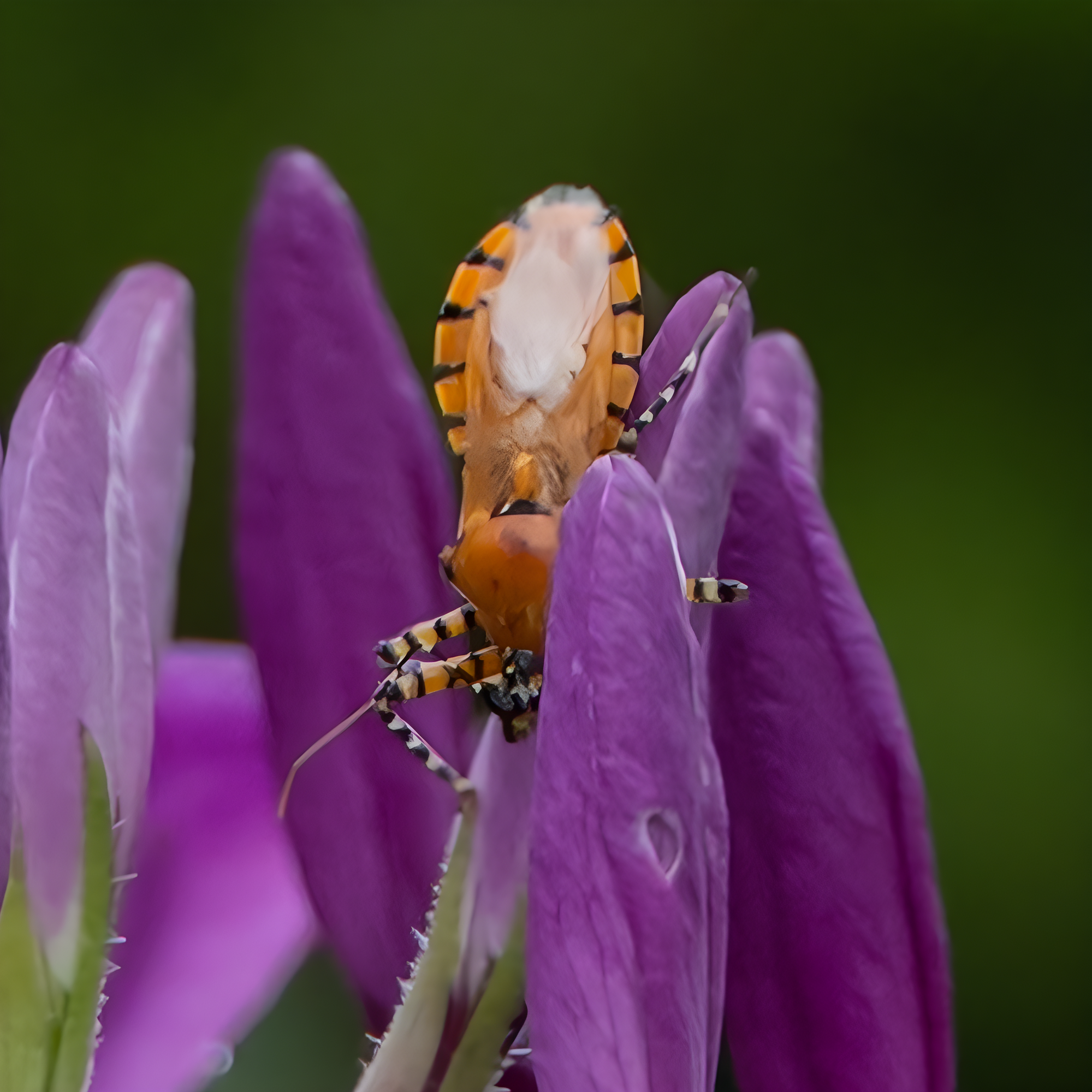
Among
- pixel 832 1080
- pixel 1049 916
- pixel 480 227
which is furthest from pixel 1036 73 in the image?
pixel 832 1080

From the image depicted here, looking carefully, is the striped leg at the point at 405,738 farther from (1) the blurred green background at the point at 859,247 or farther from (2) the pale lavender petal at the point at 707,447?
(1) the blurred green background at the point at 859,247

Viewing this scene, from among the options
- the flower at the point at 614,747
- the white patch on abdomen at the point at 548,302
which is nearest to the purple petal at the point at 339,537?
the flower at the point at 614,747

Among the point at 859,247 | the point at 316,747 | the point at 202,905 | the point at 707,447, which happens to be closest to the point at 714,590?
the point at 707,447

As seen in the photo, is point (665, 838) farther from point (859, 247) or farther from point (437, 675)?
point (859, 247)

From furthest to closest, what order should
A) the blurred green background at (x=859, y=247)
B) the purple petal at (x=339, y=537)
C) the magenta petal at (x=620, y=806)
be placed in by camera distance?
the blurred green background at (x=859, y=247) < the purple petal at (x=339, y=537) < the magenta petal at (x=620, y=806)

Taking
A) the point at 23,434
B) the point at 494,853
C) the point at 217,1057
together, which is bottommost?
the point at 217,1057

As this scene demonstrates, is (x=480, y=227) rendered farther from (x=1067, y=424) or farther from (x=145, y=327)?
(x=145, y=327)

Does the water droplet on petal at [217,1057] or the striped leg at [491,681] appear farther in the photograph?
the water droplet on petal at [217,1057]

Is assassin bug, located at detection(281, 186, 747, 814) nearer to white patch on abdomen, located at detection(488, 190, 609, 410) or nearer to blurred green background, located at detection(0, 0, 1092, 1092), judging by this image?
white patch on abdomen, located at detection(488, 190, 609, 410)
